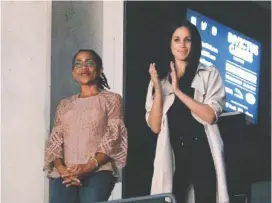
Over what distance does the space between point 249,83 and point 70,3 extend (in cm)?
122

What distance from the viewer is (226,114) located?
4504mm

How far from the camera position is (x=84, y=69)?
4340mm

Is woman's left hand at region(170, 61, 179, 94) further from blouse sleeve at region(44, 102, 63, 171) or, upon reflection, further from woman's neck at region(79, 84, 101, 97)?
blouse sleeve at region(44, 102, 63, 171)

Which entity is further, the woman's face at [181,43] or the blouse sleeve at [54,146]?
the woman's face at [181,43]

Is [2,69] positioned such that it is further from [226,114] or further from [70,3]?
[226,114]

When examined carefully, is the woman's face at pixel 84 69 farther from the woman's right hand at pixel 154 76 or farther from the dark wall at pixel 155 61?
the woman's right hand at pixel 154 76

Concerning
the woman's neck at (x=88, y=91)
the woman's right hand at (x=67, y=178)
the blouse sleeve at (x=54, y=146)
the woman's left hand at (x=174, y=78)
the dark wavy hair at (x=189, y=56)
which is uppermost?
the dark wavy hair at (x=189, y=56)

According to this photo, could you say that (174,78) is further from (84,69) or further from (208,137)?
(84,69)

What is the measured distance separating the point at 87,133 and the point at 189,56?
0.78m

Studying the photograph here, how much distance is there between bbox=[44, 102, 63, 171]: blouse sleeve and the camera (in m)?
4.22

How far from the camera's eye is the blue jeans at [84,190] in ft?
13.8

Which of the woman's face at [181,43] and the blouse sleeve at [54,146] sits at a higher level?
the woman's face at [181,43]

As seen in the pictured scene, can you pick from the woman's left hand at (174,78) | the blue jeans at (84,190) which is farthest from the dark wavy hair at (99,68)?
the blue jeans at (84,190)

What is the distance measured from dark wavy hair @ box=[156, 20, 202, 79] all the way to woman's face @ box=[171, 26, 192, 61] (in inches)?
0.7
